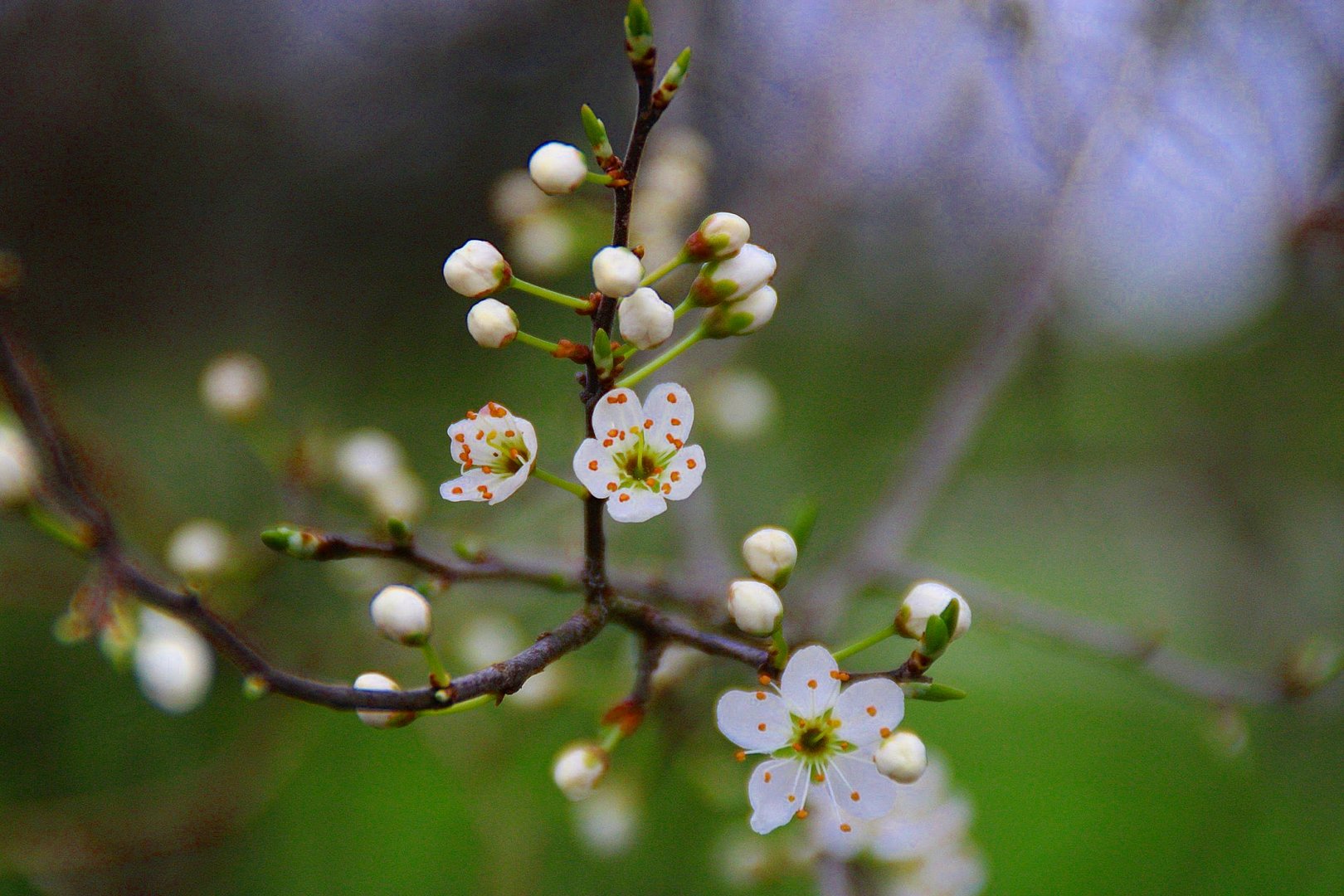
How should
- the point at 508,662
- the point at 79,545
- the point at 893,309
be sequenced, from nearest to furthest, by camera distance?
the point at 508,662, the point at 79,545, the point at 893,309

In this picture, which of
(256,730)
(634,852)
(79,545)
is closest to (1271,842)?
(634,852)

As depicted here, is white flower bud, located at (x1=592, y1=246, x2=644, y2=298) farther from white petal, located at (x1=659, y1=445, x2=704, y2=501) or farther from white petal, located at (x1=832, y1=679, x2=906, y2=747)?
white petal, located at (x1=832, y1=679, x2=906, y2=747)

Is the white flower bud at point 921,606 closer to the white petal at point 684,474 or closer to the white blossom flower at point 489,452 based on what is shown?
the white petal at point 684,474

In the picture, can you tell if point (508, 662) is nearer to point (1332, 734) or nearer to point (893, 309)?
point (1332, 734)

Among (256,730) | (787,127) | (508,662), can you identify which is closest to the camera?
(508,662)

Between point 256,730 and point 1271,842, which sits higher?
point 256,730

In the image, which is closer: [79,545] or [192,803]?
[79,545]

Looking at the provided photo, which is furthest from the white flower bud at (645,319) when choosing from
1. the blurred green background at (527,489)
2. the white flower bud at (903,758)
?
the blurred green background at (527,489)

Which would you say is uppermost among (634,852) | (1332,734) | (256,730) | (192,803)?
(1332,734)
